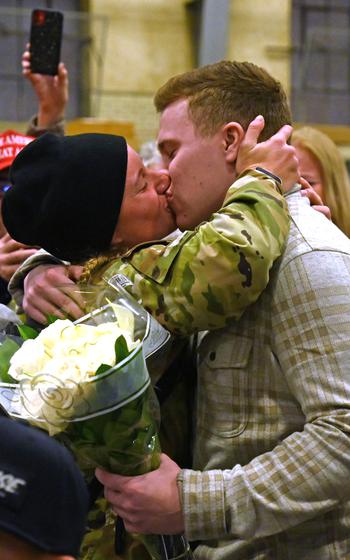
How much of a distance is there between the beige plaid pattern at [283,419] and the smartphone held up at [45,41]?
216 centimetres

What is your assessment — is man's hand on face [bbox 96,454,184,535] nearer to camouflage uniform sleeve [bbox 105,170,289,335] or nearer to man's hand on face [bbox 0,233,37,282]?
camouflage uniform sleeve [bbox 105,170,289,335]

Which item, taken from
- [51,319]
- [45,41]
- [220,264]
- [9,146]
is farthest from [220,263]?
[45,41]

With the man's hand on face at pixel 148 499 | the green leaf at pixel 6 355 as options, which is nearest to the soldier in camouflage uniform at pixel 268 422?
the man's hand on face at pixel 148 499

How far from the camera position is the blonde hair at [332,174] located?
4.07 metres

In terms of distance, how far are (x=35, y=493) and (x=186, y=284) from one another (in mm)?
655

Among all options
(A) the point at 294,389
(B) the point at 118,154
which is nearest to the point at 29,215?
(B) the point at 118,154

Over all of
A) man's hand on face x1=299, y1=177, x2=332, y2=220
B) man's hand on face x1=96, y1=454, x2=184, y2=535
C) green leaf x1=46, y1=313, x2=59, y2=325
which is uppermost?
man's hand on face x1=299, y1=177, x2=332, y2=220

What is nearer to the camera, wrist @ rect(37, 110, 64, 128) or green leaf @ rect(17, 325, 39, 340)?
green leaf @ rect(17, 325, 39, 340)

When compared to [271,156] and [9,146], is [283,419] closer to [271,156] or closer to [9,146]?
[271,156]

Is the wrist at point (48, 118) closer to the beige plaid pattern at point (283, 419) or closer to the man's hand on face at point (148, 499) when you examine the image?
the beige plaid pattern at point (283, 419)

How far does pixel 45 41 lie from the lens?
4227 millimetres

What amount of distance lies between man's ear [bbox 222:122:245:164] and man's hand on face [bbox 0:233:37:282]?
0.93m

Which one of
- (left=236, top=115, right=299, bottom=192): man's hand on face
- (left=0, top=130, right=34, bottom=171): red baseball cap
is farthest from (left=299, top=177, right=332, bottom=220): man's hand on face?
(left=0, top=130, right=34, bottom=171): red baseball cap

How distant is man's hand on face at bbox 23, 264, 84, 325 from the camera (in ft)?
7.55
